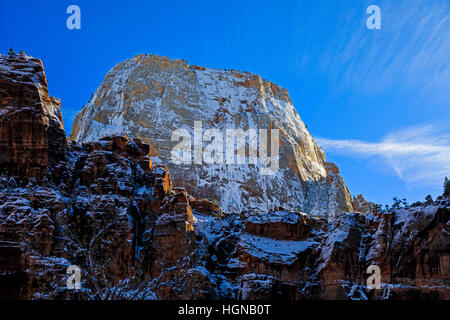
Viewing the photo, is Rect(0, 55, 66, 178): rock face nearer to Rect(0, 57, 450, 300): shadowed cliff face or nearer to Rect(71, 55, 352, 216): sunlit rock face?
Rect(0, 57, 450, 300): shadowed cliff face

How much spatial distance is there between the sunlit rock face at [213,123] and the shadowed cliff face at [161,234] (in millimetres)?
40946

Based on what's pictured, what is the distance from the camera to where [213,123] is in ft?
413

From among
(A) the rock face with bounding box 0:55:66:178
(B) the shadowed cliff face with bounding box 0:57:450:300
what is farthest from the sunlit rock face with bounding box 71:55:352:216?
(A) the rock face with bounding box 0:55:66:178

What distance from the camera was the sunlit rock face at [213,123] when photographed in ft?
370

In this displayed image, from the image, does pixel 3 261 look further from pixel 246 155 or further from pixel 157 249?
pixel 246 155

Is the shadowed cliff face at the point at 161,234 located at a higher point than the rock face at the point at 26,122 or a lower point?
lower

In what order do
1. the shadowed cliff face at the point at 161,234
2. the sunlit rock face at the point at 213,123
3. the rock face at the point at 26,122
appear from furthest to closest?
the sunlit rock face at the point at 213,123 < the rock face at the point at 26,122 < the shadowed cliff face at the point at 161,234

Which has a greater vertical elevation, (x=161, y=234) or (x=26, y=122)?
(x=26, y=122)

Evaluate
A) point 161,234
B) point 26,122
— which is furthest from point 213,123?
point 26,122

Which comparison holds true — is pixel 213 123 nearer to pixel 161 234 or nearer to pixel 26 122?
pixel 161 234

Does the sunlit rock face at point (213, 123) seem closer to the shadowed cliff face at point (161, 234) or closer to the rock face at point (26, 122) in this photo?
the shadowed cliff face at point (161, 234)

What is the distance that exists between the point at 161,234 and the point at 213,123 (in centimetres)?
6836

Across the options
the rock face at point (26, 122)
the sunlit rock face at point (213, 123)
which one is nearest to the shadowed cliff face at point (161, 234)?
the rock face at point (26, 122)
